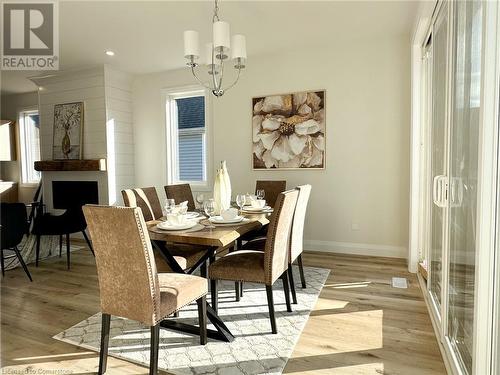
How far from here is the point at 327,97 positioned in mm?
4078

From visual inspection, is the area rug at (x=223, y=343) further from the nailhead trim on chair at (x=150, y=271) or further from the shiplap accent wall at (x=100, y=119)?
the shiplap accent wall at (x=100, y=119)

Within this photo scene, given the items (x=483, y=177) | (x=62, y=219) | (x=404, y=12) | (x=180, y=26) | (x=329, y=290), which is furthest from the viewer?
(x=62, y=219)

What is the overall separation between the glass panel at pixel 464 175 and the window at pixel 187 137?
11.9 feet

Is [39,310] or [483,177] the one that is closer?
[483,177]

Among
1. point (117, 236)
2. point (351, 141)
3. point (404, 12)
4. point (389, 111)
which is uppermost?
point (404, 12)

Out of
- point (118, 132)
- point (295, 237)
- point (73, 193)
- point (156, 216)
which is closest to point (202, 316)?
point (295, 237)

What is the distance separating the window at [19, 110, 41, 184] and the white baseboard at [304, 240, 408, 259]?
5.84m

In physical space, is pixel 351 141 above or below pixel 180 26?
below

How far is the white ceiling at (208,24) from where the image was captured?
10.0 ft

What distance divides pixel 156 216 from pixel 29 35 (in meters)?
2.51

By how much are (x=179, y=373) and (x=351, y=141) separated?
3.20 m

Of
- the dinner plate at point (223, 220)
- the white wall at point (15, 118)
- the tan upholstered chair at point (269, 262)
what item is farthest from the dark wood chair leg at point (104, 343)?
the white wall at point (15, 118)

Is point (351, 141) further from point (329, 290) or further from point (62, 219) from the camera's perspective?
point (62, 219)

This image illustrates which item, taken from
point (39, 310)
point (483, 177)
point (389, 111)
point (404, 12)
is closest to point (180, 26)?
point (404, 12)
